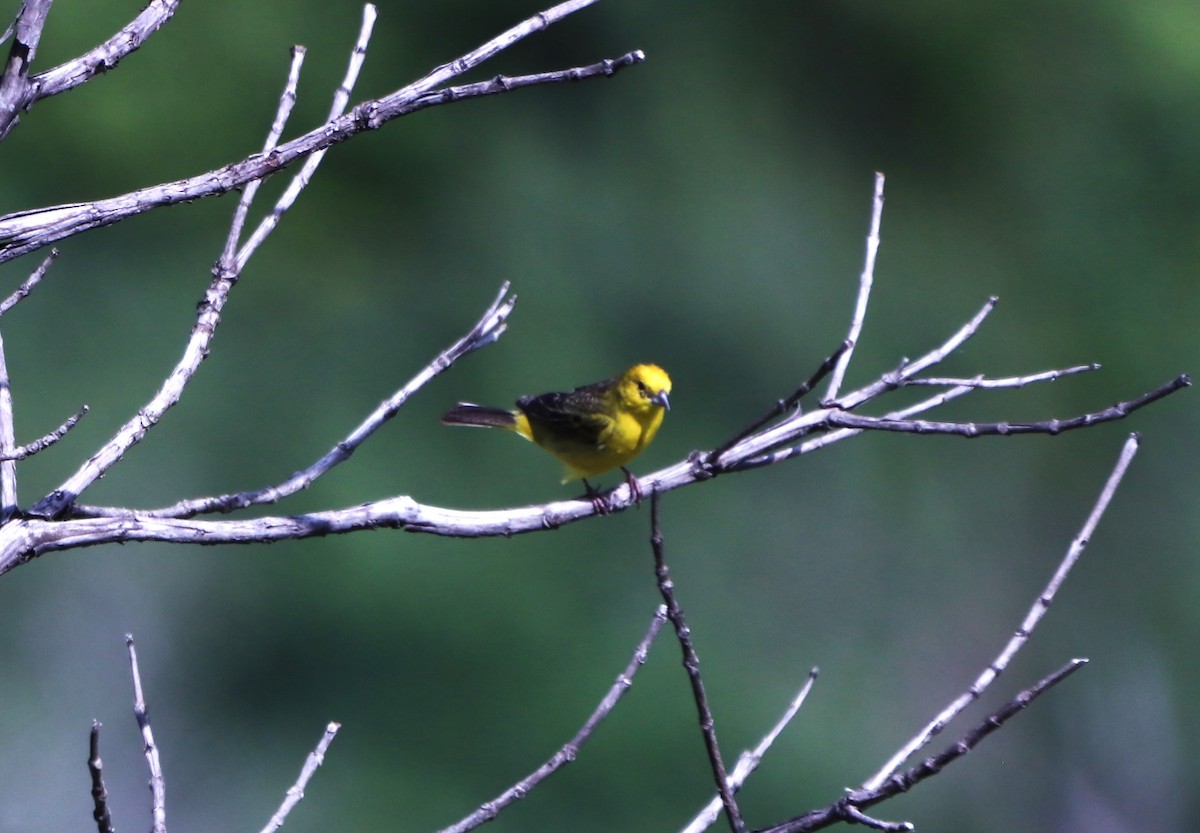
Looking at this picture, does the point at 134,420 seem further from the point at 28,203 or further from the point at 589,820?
the point at 28,203

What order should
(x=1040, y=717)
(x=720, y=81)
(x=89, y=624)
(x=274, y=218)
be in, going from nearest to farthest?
(x=274, y=218) → (x=89, y=624) → (x=1040, y=717) → (x=720, y=81)

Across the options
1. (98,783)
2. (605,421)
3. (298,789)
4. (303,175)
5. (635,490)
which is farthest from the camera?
(605,421)

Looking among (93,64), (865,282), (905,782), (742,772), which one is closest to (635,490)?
(865,282)

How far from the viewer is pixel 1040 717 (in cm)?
965

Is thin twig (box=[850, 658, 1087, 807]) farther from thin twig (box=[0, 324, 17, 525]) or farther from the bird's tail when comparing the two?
the bird's tail

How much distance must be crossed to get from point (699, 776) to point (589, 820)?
31.3 inches

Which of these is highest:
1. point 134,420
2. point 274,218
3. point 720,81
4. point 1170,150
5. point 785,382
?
point 720,81

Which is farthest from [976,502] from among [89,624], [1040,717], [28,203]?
[28,203]

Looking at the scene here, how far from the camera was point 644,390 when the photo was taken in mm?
4992

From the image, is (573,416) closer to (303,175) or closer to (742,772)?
(303,175)

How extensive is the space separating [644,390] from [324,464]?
2343mm

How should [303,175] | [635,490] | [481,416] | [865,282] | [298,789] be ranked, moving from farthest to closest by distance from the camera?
[481,416]
[635,490]
[865,282]
[303,175]
[298,789]

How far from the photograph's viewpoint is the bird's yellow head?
4984 millimetres

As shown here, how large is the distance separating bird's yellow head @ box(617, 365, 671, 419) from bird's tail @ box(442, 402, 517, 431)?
66 centimetres
